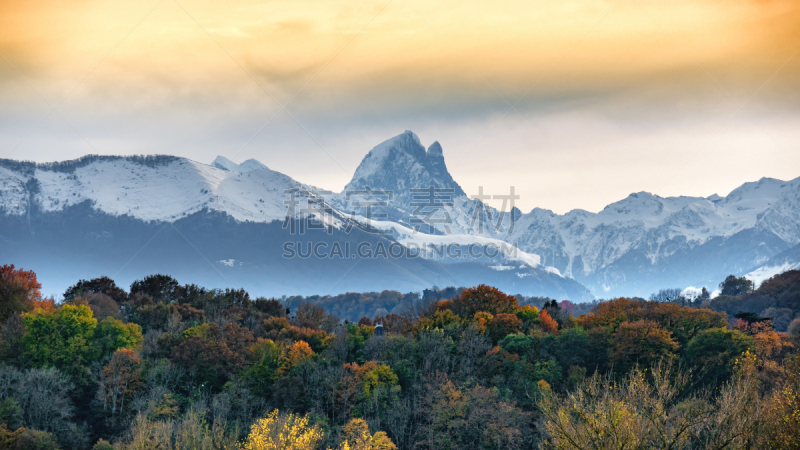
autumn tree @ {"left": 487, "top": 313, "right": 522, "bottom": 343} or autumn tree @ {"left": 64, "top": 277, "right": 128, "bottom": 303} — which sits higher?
autumn tree @ {"left": 64, "top": 277, "right": 128, "bottom": 303}

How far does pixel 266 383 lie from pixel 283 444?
133ft

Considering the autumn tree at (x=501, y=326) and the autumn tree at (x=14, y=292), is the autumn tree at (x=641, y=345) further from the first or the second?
the autumn tree at (x=14, y=292)

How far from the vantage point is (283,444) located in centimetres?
5534

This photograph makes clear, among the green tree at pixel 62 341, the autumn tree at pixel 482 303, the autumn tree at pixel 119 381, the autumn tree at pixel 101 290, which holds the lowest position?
the autumn tree at pixel 119 381

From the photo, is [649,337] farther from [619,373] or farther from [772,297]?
[772,297]

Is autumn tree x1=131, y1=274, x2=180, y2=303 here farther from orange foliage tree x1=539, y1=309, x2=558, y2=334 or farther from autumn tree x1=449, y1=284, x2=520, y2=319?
orange foliage tree x1=539, y1=309, x2=558, y2=334

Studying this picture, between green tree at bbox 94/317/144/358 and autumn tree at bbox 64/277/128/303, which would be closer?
green tree at bbox 94/317/144/358

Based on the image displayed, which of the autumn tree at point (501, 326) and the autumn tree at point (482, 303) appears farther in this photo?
the autumn tree at point (482, 303)

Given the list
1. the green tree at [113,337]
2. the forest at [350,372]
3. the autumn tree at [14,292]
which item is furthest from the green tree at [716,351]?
the autumn tree at [14,292]

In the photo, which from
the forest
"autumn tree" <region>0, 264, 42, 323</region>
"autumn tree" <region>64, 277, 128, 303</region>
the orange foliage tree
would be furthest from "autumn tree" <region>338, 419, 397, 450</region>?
"autumn tree" <region>64, 277, 128, 303</region>

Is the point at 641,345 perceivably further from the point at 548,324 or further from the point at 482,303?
the point at 482,303

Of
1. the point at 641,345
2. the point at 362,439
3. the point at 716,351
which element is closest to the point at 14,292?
the point at 362,439

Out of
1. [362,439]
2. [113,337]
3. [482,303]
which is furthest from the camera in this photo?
[482,303]

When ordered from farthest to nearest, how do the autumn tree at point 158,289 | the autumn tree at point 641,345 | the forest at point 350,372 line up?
the autumn tree at point 158,289 → the autumn tree at point 641,345 → the forest at point 350,372
